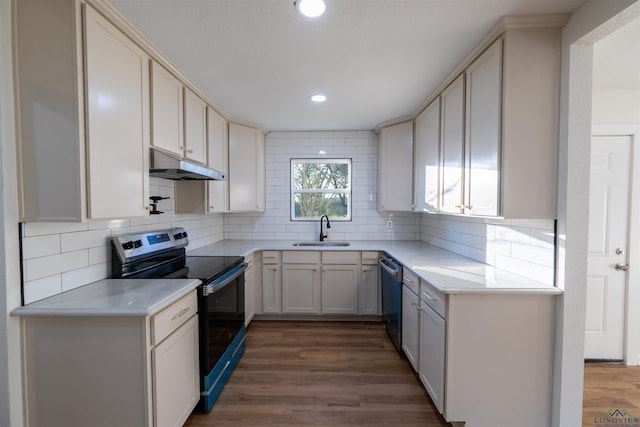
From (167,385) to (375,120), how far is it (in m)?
3.01

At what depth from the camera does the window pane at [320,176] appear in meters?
3.71

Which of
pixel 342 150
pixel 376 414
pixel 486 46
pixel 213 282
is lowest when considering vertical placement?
pixel 376 414

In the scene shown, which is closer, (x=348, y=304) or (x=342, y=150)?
(x=348, y=304)

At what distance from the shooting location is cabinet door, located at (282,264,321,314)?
10.4 ft

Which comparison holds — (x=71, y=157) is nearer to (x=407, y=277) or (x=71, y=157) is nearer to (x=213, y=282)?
(x=213, y=282)

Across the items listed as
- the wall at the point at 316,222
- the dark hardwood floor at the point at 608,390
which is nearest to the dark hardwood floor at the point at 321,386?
the dark hardwood floor at the point at 608,390

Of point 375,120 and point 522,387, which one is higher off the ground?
point 375,120

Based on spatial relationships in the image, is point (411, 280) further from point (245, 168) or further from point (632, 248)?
point (245, 168)

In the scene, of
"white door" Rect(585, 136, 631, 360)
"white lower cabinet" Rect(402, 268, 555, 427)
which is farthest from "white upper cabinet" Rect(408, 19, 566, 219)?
"white door" Rect(585, 136, 631, 360)

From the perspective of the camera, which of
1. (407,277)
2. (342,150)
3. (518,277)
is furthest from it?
(342,150)

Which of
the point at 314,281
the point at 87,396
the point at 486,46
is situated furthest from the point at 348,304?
the point at 486,46

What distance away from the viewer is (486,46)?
165 cm

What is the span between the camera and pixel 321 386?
2107 millimetres

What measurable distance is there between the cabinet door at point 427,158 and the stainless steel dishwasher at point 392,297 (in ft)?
2.15
